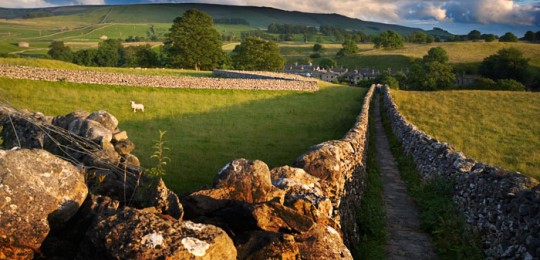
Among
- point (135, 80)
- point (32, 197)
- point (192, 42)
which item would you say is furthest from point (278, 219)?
point (192, 42)

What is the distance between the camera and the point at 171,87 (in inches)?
1614

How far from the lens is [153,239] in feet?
12.8

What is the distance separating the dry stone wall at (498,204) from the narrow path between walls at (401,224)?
4.05ft

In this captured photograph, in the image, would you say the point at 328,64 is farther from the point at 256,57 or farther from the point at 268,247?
the point at 268,247

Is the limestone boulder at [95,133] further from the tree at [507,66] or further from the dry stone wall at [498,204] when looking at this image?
the tree at [507,66]

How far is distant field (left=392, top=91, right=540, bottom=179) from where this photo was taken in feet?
68.9

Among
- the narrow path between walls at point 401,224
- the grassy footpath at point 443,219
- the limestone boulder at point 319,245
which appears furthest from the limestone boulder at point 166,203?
the grassy footpath at point 443,219

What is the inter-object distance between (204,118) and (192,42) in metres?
57.5

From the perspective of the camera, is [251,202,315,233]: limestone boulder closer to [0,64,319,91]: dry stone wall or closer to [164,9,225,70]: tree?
[0,64,319,91]: dry stone wall

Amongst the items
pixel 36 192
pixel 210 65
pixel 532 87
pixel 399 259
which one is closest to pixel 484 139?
pixel 399 259

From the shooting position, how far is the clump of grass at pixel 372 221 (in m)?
9.14

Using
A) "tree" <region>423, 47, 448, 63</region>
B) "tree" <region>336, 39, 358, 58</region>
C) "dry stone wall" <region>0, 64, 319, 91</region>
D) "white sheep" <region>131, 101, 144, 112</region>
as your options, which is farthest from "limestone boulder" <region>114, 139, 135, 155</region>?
"tree" <region>336, 39, 358, 58</region>

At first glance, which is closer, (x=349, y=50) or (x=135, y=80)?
(x=135, y=80)

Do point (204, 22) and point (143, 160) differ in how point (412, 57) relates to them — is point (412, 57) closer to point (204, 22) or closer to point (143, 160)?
point (204, 22)
